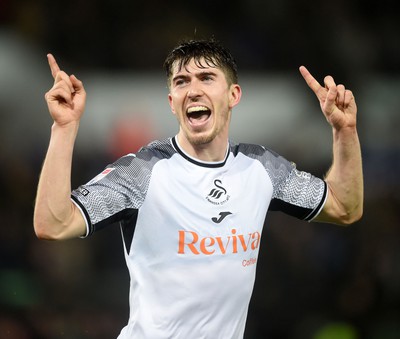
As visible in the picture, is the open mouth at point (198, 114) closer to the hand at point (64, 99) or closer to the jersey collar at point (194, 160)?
the jersey collar at point (194, 160)

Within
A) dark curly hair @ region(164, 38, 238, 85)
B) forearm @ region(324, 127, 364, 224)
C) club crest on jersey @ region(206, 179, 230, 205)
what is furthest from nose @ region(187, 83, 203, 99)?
forearm @ region(324, 127, 364, 224)

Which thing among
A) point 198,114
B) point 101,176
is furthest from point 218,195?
point 101,176

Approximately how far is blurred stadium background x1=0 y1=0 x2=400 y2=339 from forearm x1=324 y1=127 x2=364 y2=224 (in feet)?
11.0

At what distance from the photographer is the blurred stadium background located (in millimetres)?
7801

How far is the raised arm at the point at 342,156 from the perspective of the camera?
426 cm

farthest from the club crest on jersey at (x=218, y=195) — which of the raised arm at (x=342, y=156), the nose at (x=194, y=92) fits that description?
the raised arm at (x=342, y=156)

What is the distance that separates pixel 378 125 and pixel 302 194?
4.76 meters

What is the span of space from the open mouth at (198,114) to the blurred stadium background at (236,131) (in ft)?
12.5

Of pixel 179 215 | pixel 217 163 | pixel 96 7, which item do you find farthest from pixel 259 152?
pixel 96 7

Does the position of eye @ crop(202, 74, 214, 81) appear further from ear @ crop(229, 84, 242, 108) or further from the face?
ear @ crop(229, 84, 242, 108)

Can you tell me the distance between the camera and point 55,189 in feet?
11.5

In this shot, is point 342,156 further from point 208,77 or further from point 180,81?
point 180,81

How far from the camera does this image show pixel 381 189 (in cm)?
855

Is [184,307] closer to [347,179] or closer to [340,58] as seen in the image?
[347,179]
